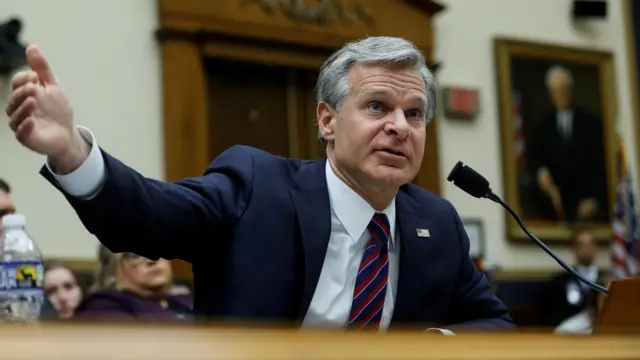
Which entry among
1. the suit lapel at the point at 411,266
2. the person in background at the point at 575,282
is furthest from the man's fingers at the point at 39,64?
the person in background at the point at 575,282

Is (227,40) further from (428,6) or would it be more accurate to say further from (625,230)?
(625,230)

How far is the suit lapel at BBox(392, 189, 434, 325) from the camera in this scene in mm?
2207

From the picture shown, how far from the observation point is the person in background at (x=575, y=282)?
23.9 feet

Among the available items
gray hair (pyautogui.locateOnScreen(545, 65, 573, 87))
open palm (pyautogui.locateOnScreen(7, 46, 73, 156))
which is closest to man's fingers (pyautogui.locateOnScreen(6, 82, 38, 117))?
open palm (pyautogui.locateOnScreen(7, 46, 73, 156))

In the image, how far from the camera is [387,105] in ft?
7.45

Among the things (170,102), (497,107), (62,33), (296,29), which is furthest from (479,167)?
(62,33)

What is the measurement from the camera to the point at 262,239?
2.13 metres

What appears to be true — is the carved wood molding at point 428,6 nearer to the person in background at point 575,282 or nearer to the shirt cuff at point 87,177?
the person in background at point 575,282

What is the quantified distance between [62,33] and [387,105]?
4017mm

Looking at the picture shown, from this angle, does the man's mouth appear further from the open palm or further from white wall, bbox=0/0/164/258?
white wall, bbox=0/0/164/258

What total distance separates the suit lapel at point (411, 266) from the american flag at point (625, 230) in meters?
5.55

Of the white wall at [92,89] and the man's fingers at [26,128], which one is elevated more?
the white wall at [92,89]

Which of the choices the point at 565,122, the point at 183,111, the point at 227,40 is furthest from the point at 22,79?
the point at 565,122

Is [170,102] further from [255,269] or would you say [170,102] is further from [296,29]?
[255,269]
